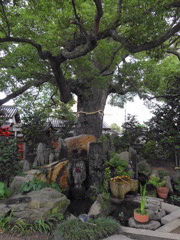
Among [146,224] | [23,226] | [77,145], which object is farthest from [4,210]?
[77,145]

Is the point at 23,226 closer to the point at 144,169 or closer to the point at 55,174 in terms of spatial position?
the point at 55,174

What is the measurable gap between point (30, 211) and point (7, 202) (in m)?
0.71

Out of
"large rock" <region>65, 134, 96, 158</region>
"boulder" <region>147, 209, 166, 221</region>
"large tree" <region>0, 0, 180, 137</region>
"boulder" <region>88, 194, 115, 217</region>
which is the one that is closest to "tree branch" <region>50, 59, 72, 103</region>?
"large tree" <region>0, 0, 180, 137</region>

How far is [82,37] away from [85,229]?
568cm

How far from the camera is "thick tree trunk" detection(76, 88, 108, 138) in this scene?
9734mm

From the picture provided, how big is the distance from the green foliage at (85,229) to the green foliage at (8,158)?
7.26 ft

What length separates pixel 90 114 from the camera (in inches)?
386

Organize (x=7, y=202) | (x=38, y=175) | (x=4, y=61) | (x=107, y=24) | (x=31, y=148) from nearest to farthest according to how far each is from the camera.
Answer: (x=7, y=202), (x=38, y=175), (x=107, y=24), (x=4, y=61), (x=31, y=148)

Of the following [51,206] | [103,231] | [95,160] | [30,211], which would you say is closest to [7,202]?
[30,211]

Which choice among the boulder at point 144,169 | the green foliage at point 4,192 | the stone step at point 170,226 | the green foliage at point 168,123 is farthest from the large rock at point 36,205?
the green foliage at point 168,123

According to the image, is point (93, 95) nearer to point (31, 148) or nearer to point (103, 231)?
point (31, 148)

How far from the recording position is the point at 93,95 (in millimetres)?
10156

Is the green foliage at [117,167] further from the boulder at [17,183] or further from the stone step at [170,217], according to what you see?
the boulder at [17,183]

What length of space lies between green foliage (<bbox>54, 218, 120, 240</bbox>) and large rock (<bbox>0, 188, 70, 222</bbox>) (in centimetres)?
Answer: 51
